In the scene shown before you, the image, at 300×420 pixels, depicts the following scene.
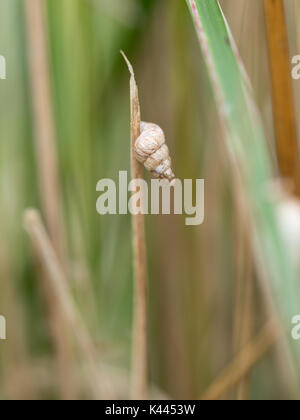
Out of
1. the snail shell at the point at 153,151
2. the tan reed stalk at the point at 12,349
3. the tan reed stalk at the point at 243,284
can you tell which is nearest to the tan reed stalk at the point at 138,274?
the snail shell at the point at 153,151

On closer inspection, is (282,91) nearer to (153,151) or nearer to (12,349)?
(153,151)

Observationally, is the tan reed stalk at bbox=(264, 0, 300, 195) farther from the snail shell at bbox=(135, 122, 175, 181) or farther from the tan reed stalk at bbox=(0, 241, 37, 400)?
the tan reed stalk at bbox=(0, 241, 37, 400)

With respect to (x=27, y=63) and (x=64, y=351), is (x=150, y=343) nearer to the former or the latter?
(x=64, y=351)

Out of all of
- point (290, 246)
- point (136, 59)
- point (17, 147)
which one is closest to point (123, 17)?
point (136, 59)

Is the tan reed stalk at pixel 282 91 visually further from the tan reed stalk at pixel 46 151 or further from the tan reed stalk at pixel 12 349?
the tan reed stalk at pixel 12 349

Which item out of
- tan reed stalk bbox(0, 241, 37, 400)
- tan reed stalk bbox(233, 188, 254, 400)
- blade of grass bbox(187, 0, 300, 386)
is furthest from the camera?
tan reed stalk bbox(0, 241, 37, 400)

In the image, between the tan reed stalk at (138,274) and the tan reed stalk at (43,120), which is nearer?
the tan reed stalk at (138,274)

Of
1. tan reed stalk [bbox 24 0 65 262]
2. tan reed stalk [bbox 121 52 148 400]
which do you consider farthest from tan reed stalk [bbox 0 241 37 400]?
tan reed stalk [bbox 121 52 148 400]
